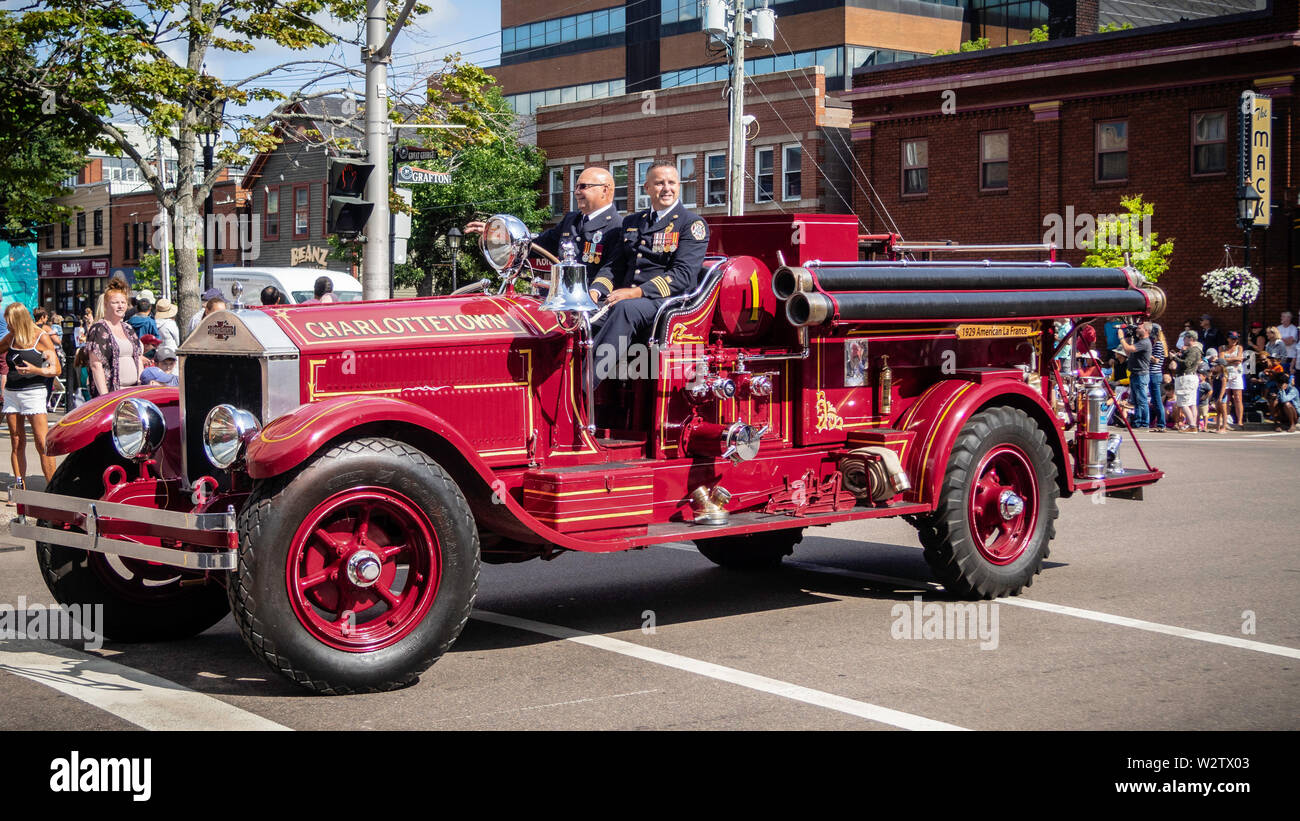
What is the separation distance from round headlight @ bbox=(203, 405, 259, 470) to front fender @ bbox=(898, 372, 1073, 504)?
12.8ft

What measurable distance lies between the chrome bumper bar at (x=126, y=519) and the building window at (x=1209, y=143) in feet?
96.9

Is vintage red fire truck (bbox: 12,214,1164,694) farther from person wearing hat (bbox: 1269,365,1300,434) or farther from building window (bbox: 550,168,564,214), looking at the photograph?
building window (bbox: 550,168,564,214)

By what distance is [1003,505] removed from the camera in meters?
8.27

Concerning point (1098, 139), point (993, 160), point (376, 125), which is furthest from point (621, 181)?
point (376, 125)

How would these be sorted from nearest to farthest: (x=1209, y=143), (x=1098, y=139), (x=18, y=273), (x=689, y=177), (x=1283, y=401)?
1. (x=1283, y=401)
2. (x=1209, y=143)
3. (x=1098, y=139)
4. (x=689, y=177)
5. (x=18, y=273)

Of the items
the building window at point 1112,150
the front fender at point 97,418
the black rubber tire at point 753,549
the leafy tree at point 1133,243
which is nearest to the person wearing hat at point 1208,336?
the leafy tree at point 1133,243

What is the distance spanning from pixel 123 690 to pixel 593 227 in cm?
366

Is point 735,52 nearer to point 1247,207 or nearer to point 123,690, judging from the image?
point 1247,207

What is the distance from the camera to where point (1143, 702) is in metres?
5.89

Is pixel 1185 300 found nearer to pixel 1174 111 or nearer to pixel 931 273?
pixel 1174 111

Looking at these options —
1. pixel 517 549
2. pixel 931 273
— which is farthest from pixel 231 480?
pixel 931 273

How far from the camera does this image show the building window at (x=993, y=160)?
35.4 m
